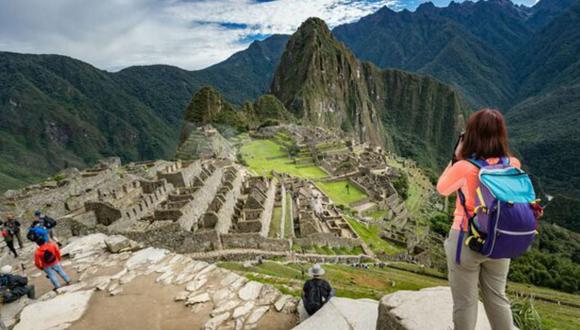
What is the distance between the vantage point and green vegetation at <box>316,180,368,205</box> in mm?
40719

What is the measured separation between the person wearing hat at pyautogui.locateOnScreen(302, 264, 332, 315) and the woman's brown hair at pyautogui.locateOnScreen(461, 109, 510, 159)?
2.78m

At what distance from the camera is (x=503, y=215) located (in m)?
2.82

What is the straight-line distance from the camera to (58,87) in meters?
180

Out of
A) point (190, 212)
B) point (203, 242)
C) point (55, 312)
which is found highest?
point (55, 312)

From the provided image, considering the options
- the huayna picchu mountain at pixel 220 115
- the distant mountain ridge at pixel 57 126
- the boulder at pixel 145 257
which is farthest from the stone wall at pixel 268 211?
the distant mountain ridge at pixel 57 126

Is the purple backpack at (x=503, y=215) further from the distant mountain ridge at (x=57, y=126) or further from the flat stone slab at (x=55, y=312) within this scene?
the distant mountain ridge at (x=57, y=126)

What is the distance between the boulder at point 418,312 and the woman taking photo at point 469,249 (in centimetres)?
46

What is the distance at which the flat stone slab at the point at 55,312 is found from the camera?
525cm

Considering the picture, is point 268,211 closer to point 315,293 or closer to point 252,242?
point 252,242

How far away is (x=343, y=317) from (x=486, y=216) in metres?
2.62

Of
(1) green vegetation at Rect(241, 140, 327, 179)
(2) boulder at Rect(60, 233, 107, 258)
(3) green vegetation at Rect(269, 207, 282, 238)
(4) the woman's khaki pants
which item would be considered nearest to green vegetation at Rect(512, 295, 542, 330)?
(4) the woman's khaki pants

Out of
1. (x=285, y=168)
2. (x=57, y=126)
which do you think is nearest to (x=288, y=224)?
(x=285, y=168)

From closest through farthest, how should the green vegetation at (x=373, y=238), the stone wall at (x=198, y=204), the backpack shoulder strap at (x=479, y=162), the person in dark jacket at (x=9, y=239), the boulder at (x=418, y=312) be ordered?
1. the backpack shoulder strap at (x=479, y=162)
2. the boulder at (x=418, y=312)
3. the person in dark jacket at (x=9, y=239)
4. the stone wall at (x=198, y=204)
5. the green vegetation at (x=373, y=238)

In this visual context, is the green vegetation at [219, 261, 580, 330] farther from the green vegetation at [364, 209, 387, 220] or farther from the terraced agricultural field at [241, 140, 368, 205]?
the terraced agricultural field at [241, 140, 368, 205]
